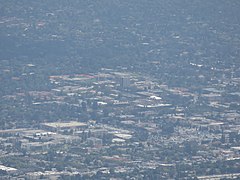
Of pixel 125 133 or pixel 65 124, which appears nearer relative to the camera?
pixel 125 133

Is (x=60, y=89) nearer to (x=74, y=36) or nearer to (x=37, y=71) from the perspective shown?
(x=37, y=71)

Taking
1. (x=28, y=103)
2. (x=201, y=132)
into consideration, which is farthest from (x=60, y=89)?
(x=201, y=132)

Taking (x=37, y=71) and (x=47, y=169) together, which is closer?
(x=47, y=169)

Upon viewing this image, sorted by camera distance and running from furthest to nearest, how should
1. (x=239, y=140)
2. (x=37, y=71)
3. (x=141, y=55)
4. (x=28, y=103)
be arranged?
1. (x=141, y=55)
2. (x=37, y=71)
3. (x=28, y=103)
4. (x=239, y=140)

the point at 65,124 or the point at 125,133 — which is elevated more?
the point at 65,124

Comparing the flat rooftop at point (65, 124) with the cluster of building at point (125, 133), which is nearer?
the cluster of building at point (125, 133)

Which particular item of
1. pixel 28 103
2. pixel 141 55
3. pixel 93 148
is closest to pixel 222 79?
pixel 141 55

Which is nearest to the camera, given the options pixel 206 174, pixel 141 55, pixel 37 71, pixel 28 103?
pixel 206 174

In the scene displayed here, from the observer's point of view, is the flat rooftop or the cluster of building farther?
the flat rooftop

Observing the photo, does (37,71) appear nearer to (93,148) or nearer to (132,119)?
(132,119)
